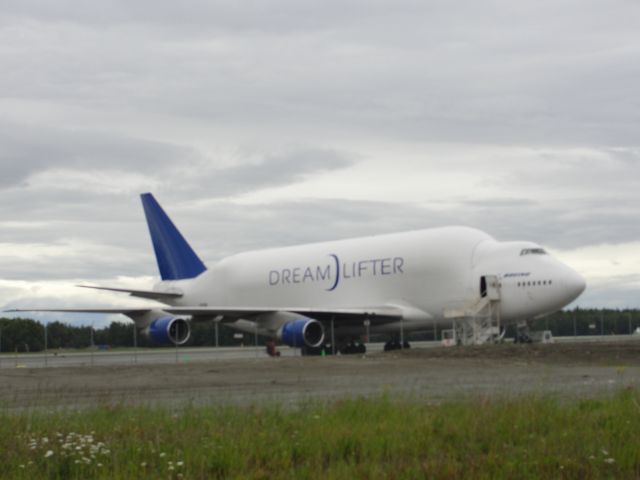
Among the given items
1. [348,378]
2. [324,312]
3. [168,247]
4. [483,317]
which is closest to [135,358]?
[324,312]

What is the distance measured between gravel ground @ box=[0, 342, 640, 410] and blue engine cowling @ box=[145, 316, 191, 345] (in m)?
13.1

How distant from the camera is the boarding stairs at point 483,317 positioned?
122 feet

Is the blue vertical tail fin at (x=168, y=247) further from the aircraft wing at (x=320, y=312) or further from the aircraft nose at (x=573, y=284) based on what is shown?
the aircraft nose at (x=573, y=284)

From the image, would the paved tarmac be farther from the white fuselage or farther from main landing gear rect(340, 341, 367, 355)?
the white fuselage

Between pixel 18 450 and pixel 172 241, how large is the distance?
4422 cm

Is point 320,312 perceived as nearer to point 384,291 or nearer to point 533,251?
point 384,291

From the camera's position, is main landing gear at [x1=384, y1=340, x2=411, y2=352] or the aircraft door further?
main landing gear at [x1=384, y1=340, x2=411, y2=352]

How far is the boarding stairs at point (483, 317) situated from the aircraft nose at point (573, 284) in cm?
236

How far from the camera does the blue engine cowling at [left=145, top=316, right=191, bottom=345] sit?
1603 inches

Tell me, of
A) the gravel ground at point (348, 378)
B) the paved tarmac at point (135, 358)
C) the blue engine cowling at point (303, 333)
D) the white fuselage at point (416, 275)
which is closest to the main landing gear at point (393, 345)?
the paved tarmac at point (135, 358)

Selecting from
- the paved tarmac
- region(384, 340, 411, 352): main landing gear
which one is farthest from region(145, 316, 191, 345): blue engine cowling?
region(384, 340, 411, 352): main landing gear

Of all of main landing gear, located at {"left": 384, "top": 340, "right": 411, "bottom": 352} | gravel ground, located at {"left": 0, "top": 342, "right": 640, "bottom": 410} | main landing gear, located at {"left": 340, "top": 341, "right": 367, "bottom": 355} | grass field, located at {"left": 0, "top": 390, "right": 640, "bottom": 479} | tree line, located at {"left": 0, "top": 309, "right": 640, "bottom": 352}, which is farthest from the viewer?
tree line, located at {"left": 0, "top": 309, "right": 640, "bottom": 352}

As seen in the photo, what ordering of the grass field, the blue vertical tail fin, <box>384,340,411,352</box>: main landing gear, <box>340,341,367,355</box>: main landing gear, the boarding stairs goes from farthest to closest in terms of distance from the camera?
the blue vertical tail fin → <box>340,341,367,355</box>: main landing gear → <box>384,340,411,352</box>: main landing gear → the boarding stairs → the grass field

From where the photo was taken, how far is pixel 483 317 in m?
37.3
